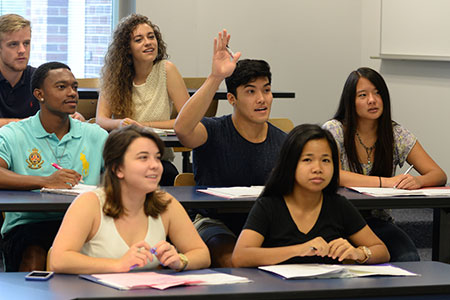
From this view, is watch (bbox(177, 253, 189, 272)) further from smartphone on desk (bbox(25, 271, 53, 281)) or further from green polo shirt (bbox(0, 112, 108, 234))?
green polo shirt (bbox(0, 112, 108, 234))

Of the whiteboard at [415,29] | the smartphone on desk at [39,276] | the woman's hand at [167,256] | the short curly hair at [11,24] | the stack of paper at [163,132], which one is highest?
the whiteboard at [415,29]

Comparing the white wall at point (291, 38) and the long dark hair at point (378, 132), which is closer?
the long dark hair at point (378, 132)

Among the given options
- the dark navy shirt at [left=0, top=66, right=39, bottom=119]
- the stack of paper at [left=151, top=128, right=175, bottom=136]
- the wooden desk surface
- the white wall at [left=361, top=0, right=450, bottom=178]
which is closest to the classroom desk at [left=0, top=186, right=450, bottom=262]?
the wooden desk surface

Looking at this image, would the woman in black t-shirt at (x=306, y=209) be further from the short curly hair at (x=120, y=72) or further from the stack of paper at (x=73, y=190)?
the short curly hair at (x=120, y=72)

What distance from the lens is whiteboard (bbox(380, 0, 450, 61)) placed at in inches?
221

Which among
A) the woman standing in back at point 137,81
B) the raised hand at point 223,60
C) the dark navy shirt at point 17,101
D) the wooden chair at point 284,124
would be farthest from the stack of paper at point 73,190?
the wooden chair at point 284,124

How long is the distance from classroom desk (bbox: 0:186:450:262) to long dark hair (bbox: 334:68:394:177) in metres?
0.29

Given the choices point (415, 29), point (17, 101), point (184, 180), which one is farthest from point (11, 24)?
point (415, 29)

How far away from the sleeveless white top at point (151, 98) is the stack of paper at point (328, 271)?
2.33m

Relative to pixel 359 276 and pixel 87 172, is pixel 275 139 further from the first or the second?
pixel 359 276

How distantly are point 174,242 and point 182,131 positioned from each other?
29.9 inches

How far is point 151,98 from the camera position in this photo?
4438mm

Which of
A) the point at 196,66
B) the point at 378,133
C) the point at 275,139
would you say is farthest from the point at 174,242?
the point at 196,66

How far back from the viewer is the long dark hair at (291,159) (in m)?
2.51
